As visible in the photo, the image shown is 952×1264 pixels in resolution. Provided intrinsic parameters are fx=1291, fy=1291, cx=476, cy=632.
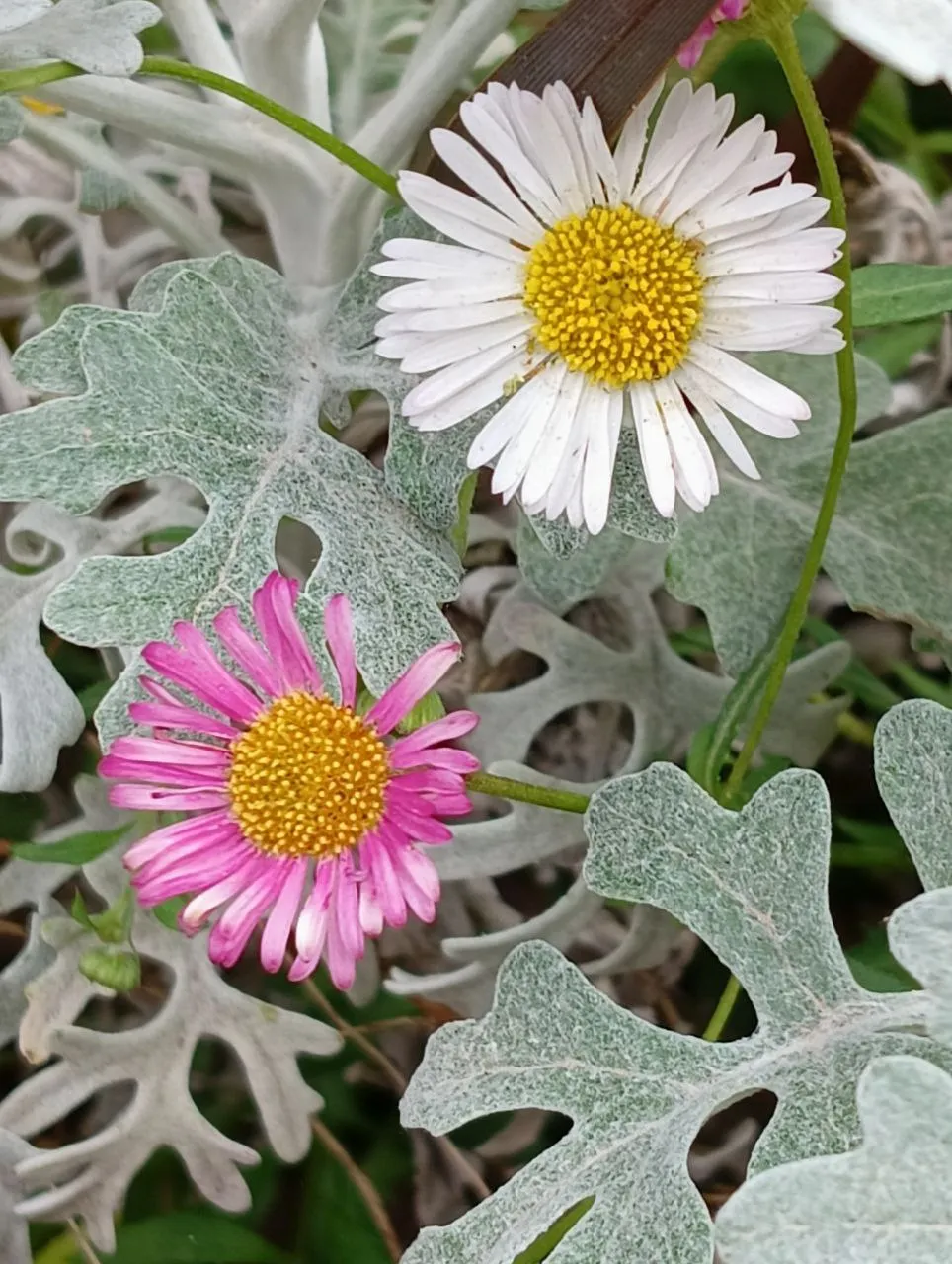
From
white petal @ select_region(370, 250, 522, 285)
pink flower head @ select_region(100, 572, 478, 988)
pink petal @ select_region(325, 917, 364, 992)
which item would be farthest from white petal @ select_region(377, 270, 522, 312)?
pink petal @ select_region(325, 917, 364, 992)

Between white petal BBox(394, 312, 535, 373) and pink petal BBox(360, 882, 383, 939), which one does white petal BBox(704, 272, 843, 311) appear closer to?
white petal BBox(394, 312, 535, 373)

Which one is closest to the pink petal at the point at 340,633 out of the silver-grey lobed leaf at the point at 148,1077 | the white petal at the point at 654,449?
the white petal at the point at 654,449

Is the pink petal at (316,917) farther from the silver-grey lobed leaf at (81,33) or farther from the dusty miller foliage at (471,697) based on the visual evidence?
the silver-grey lobed leaf at (81,33)

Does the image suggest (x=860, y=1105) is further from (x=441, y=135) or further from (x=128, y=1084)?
(x=128, y=1084)

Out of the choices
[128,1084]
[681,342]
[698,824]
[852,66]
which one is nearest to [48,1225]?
[128,1084]

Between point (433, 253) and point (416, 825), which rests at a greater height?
point (433, 253)

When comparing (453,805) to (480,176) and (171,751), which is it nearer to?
(171,751)

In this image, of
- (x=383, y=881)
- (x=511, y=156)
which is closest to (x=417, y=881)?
(x=383, y=881)
